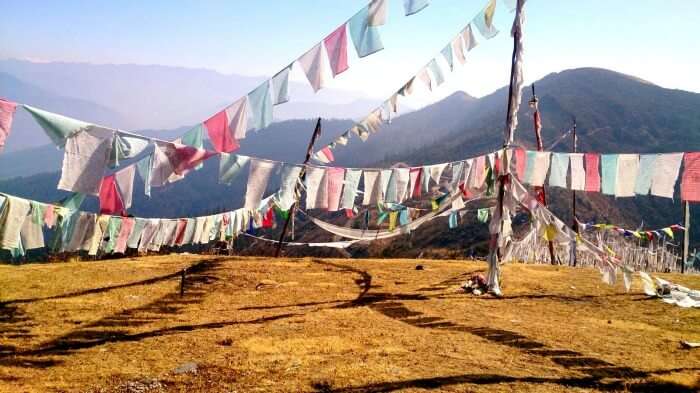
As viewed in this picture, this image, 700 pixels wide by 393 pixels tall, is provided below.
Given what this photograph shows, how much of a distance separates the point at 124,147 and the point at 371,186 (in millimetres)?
5462

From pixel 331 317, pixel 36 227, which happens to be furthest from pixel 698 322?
pixel 36 227

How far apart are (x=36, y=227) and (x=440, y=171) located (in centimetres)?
831

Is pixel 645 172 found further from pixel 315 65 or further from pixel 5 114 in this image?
pixel 5 114

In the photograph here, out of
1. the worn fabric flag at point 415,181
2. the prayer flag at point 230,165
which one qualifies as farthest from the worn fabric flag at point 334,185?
the prayer flag at point 230,165

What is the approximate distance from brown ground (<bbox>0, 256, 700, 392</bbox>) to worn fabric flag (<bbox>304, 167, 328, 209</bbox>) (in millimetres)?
1989

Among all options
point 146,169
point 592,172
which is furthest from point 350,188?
point 592,172

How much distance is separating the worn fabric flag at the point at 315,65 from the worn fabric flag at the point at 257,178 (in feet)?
5.33

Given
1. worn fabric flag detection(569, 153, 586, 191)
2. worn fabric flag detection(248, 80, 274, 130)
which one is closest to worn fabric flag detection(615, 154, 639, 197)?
worn fabric flag detection(569, 153, 586, 191)

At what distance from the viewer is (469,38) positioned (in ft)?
33.2

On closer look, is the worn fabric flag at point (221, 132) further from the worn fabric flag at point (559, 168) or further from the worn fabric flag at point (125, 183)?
the worn fabric flag at point (559, 168)

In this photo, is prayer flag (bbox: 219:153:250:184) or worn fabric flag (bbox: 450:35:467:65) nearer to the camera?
prayer flag (bbox: 219:153:250:184)

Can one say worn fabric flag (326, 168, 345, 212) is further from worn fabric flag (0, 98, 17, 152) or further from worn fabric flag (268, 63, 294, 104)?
worn fabric flag (0, 98, 17, 152)

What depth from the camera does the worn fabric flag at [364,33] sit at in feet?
25.6

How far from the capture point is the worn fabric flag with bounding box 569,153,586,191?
32.7ft
